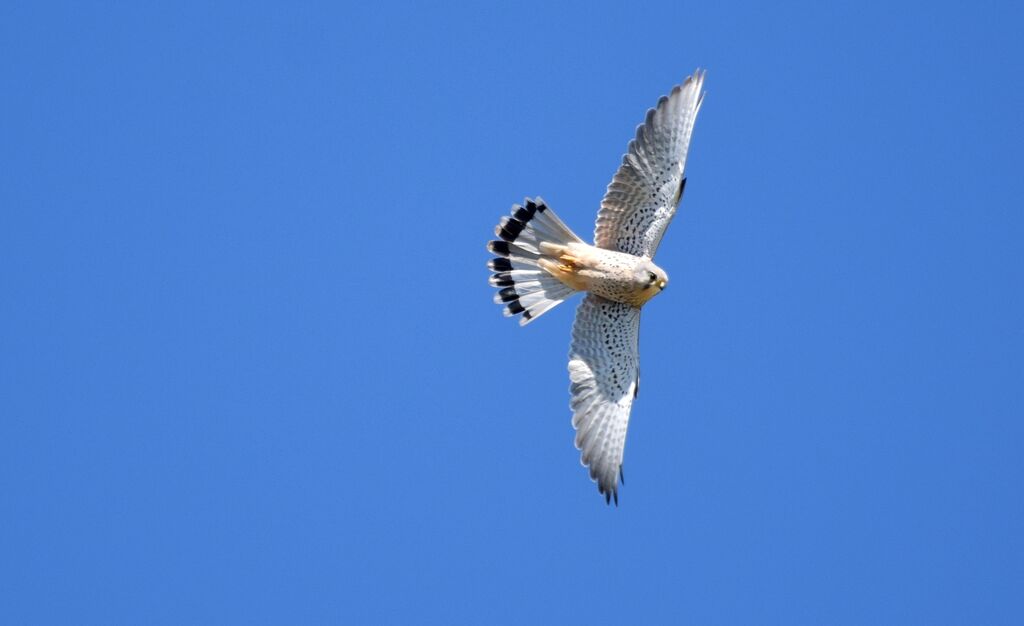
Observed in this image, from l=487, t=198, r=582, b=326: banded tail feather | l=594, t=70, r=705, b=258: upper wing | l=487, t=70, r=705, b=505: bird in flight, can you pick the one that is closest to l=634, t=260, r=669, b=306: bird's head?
l=487, t=70, r=705, b=505: bird in flight

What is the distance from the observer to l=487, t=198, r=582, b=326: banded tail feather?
13.0 m

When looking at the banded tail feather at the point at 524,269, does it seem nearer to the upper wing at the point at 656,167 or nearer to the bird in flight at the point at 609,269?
the bird in flight at the point at 609,269

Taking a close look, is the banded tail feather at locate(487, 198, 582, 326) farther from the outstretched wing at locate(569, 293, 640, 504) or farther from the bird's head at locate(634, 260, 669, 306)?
the bird's head at locate(634, 260, 669, 306)

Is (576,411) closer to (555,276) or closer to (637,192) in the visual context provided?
(555,276)

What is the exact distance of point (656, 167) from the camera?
1261cm

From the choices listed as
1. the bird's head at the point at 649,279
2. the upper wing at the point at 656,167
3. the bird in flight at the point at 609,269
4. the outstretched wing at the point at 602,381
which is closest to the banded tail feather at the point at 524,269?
the bird in flight at the point at 609,269

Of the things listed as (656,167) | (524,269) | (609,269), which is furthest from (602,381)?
(656,167)

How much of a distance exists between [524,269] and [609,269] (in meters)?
0.88

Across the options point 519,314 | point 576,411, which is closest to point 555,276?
point 519,314

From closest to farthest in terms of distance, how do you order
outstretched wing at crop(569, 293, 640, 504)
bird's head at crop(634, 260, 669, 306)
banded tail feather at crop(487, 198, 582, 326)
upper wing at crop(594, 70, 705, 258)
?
upper wing at crop(594, 70, 705, 258), bird's head at crop(634, 260, 669, 306), banded tail feather at crop(487, 198, 582, 326), outstretched wing at crop(569, 293, 640, 504)

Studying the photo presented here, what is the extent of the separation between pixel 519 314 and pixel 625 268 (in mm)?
1155

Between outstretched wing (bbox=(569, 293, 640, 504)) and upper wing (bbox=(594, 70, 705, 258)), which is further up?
upper wing (bbox=(594, 70, 705, 258))

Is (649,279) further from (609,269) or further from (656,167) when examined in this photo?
(656,167)

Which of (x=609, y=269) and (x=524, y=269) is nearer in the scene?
(x=609, y=269)
